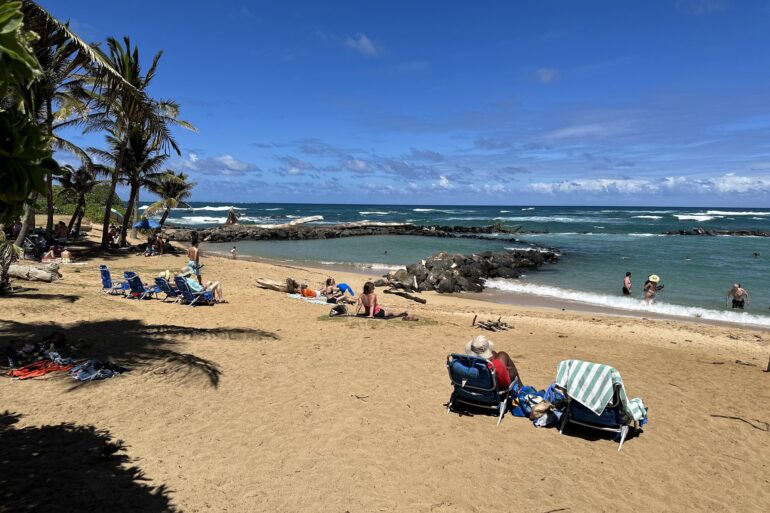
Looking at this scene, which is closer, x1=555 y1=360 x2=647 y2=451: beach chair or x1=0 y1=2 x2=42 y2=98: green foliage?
x1=0 y1=2 x2=42 y2=98: green foliage

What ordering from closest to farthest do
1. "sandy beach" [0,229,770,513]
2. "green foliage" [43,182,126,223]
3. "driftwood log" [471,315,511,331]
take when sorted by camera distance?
"sandy beach" [0,229,770,513]
"driftwood log" [471,315,511,331]
"green foliage" [43,182,126,223]

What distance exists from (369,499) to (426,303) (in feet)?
38.9

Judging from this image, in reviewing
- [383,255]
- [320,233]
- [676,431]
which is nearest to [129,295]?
[676,431]

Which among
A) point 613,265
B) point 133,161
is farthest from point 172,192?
point 613,265

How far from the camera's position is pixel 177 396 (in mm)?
5996

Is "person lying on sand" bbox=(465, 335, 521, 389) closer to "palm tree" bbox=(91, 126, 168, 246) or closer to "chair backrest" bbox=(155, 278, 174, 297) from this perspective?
"chair backrest" bbox=(155, 278, 174, 297)

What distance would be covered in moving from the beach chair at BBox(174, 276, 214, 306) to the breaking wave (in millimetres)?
12947

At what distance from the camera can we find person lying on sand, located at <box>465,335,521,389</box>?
610 centimetres

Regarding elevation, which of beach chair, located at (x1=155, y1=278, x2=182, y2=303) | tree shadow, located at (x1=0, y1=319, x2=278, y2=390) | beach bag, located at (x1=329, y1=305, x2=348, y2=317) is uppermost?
beach chair, located at (x1=155, y1=278, x2=182, y2=303)

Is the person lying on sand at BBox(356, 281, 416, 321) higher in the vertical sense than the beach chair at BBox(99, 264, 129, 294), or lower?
lower

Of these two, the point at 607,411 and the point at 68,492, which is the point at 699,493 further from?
the point at 68,492

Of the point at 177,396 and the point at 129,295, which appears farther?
the point at 129,295

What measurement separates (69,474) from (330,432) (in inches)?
98.8

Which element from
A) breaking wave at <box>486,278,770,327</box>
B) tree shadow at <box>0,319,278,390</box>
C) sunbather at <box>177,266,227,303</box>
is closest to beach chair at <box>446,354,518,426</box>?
tree shadow at <box>0,319,278,390</box>
